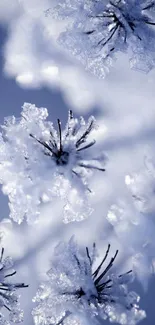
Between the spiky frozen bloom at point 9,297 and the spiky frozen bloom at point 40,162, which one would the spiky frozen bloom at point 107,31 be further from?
the spiky frozen bloom at point 9,297

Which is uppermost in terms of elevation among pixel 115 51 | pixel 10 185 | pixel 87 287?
pixel 115 51

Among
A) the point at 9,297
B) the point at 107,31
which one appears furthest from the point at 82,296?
the point at 107,31

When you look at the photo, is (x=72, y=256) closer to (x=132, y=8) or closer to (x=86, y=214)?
(x=86, y=214)

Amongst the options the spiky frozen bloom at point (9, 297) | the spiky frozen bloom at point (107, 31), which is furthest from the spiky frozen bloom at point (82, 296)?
the spiky frozen bloom at point (107, 31)

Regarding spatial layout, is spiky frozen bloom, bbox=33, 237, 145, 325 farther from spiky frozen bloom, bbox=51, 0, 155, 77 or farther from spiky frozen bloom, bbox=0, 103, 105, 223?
→ spiky frozen bloom, bbox=51, 0, 155, 77

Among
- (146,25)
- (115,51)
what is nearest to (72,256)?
(115,51)

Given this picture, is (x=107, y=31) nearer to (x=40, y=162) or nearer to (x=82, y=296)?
(x=40, y=162)
